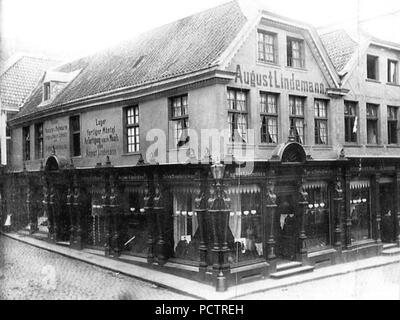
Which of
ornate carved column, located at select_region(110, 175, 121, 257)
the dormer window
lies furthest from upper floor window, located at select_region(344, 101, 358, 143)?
the dormer window

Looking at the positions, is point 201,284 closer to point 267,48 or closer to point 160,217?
point 160,217

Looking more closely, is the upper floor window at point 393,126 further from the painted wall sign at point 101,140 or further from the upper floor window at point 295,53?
the painted wall sign at point 101,140

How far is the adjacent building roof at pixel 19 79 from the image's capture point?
26391mm

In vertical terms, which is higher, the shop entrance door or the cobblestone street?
the shop entrance door

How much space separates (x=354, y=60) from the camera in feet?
63.9

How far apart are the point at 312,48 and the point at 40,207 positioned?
15808mm

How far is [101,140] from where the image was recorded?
19906mm

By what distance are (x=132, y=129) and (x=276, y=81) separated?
19.6 feet

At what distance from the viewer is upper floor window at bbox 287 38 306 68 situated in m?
17.3

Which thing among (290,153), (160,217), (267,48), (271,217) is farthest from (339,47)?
(160,217)

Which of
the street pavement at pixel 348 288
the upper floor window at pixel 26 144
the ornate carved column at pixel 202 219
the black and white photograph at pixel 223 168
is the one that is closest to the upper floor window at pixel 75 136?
the black and white photograph at pixel 223 168

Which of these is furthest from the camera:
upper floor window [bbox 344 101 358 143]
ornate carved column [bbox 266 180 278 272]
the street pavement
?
upper floor window [bbox 344 101 358 143]

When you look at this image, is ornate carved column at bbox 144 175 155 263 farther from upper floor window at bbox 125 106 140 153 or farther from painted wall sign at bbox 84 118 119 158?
painted wall sign at bbox 84 118 119 158

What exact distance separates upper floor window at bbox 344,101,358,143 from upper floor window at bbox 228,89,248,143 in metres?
5.85
